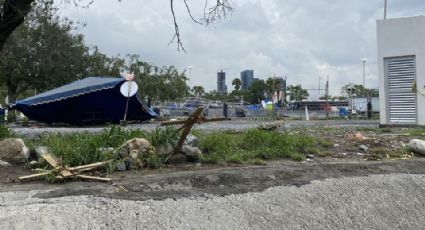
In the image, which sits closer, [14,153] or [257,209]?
[257,209]

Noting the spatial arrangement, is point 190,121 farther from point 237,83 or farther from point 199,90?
point 237,83

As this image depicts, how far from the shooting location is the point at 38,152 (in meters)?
6.54

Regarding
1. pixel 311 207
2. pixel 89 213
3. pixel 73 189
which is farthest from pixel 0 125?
pixel 311 207

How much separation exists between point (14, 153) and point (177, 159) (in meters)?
2.08

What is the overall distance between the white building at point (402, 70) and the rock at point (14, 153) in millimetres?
14137

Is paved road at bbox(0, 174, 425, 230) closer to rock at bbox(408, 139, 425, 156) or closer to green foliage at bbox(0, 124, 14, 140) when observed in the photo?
rock at bbox(408, 139, 425, 156)

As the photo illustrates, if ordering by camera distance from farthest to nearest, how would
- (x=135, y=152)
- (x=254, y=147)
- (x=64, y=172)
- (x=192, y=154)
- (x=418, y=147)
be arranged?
(x=418, y=147) < (x=254, y=147) < (x=192, y=154) < (x=135, y=152) < (x=64, y=172)

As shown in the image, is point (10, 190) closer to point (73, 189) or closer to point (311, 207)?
point (73, 189)

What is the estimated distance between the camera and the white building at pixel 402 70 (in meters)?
17.3

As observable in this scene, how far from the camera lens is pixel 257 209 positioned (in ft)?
17.6

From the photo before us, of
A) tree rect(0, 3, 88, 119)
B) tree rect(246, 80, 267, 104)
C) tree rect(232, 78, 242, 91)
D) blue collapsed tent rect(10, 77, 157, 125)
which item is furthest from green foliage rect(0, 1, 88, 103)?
tree rect(232, 78, 242, 91)

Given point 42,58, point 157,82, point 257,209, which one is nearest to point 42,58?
point 42,58

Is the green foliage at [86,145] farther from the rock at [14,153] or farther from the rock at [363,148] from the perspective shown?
the rock at [363,148]

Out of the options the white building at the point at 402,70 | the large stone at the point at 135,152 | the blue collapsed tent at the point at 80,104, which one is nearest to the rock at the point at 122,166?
the large stone at the point at 135,152
